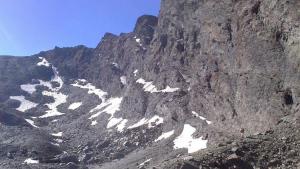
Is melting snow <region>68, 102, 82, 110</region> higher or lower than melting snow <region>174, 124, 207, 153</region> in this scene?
higher

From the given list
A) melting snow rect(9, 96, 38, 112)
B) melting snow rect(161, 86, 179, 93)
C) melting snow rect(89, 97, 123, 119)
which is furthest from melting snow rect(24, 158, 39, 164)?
melting snow rect(9, 96, 38, 112)

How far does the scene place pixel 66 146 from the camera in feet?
388

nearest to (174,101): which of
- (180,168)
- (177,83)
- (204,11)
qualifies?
(177,83)

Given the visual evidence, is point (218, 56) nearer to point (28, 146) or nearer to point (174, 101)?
point (174, 101)

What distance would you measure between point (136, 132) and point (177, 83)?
16.2 m

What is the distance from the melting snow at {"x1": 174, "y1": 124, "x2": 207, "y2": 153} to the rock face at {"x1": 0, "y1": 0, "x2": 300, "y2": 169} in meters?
0.29

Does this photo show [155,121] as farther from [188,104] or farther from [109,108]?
[109,108]

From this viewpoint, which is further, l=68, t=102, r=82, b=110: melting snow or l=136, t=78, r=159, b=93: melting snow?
l=68, t=102, r=82, b=110: melting snow

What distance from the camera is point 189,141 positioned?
84188 millimetres

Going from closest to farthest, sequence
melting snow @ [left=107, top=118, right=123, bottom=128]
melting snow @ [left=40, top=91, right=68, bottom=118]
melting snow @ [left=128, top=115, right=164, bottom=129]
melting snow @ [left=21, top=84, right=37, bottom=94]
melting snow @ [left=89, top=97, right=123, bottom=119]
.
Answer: melting snow @ [left=128, top=115, right=164, bottom=129] < melting snow @ [left=107, top=118, right=123, bottom=128] < melting snow @ [left=89, top=97, right=123, bottom=119] < melting snow @ [left=40, top=91, right=68, bottom=118] < melting snow @ [left=21, top=84, right=37, bottom=94]

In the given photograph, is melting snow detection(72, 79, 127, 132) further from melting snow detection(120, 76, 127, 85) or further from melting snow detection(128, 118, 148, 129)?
melting snow detection(120, 76, 127, 85)

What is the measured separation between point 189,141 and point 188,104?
17.8 metres

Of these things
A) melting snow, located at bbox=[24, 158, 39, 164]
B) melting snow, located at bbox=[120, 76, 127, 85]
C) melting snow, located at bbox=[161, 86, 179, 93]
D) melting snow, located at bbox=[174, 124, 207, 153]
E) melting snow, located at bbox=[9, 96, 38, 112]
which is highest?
melting snow, located at bbox=[120, 76, 127, 85]

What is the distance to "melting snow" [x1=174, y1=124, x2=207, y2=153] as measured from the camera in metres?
78.6
